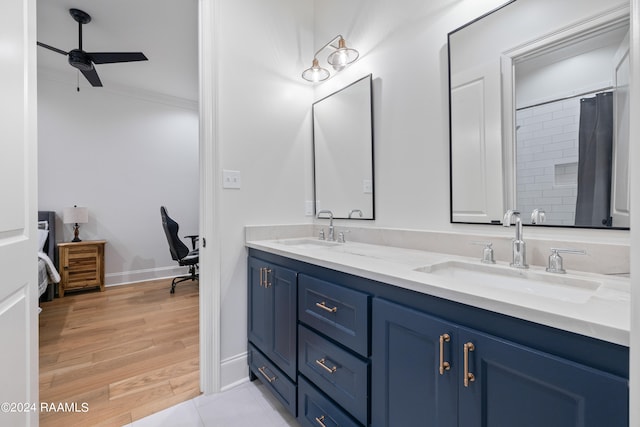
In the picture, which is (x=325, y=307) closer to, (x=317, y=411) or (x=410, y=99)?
(x=317, y=411)

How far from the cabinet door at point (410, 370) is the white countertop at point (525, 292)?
0.10 m

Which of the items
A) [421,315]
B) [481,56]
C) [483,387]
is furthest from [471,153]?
[483,387]

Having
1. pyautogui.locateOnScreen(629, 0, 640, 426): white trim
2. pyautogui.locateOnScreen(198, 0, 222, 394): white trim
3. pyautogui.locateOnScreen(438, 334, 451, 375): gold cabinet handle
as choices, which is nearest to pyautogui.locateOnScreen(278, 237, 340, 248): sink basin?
pyautogui.locateOnScreen(198, 0, 222, 394): white trim

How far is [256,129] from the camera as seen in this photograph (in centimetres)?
190

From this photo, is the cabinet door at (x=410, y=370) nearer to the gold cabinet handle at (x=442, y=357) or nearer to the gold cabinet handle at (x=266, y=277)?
the gold cabinet handle at (x=442, y=357)

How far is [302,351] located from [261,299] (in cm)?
45

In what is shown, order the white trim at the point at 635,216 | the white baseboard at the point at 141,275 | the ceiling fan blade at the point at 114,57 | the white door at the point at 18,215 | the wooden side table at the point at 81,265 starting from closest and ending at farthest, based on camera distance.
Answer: the white trim at the point at 635,216
the white door at the point at 18,215
the ceiling fan blade at the point at 114,57
the wooden side table at the point at 81,265
the white baseboard at the point at 141,275

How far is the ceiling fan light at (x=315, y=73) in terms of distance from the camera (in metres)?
1.98

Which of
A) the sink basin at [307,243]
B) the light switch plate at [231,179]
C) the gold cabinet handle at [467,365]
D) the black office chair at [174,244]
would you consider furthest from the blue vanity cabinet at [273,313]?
the black office chair at [174,244]

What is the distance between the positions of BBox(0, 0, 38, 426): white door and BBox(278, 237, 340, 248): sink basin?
1154 mm

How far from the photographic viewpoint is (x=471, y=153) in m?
1.32

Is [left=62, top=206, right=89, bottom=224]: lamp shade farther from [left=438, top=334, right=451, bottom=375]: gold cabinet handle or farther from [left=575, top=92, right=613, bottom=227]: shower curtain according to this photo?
[left=575, top=92, right=613, bottom=227]: shower curtain

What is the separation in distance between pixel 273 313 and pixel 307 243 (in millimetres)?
586

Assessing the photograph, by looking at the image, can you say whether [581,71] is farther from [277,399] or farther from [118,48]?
[118,48]
